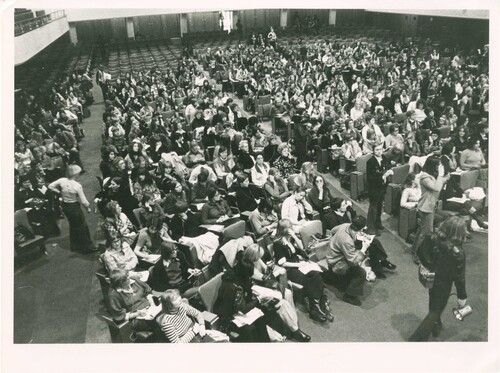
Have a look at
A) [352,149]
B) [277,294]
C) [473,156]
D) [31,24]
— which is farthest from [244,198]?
[31,24]

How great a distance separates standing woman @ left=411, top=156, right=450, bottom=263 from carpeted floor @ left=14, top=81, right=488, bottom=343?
467 millimetres

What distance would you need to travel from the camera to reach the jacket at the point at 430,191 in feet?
19.2

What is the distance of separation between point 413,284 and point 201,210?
9.43 ft

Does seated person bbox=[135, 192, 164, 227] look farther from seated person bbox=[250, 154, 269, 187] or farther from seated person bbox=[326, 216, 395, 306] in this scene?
seated person bbox=[326, 216, 395, 306]

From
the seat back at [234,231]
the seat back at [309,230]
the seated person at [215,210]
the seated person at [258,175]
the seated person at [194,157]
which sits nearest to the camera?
the seat back at [234,231]

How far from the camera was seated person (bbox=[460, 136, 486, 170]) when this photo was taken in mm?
6801

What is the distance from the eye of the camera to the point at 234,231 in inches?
222

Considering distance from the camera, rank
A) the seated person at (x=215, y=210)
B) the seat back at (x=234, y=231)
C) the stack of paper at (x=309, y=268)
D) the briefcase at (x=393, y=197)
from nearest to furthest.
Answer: the stack of paper at (x=309, y=268) → the seat back at (x=234, y=231) → the seated person at (x=215, y=210) → the briefcase at (x=393, y=197)

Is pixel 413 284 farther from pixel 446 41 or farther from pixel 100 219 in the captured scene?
pixel 446 41

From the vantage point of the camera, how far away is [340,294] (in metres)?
5.41

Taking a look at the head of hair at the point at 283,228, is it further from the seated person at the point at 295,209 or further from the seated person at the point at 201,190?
the seated person at the point at 201,190

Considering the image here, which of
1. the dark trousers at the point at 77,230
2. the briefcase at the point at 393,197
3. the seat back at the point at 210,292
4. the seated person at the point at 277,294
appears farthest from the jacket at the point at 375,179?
the dark trousers at the point at 77,230

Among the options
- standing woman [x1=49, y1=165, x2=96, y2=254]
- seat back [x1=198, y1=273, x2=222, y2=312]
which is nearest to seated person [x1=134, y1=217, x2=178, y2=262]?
seat back [x1=198, y1=273, x2=222, y2=312]

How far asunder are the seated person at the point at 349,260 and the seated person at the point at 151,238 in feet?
6.54
